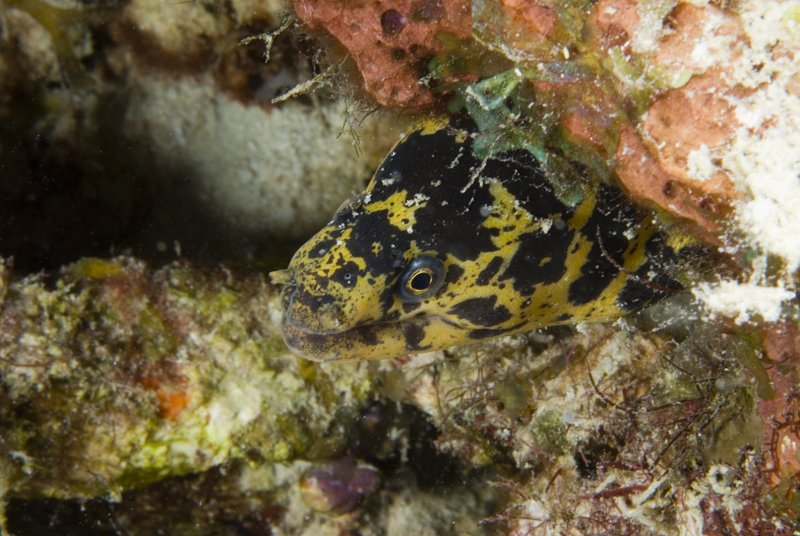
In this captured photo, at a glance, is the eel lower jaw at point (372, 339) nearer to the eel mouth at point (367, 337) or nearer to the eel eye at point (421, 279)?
the eel mouth at point (367, 337)

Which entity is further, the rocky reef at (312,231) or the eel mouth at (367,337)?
the eel mouth at (367,337)

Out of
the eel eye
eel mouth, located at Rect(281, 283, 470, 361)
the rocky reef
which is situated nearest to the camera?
the rocky reef

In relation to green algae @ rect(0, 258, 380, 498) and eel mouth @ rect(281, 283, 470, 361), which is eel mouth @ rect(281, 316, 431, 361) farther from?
green algae @ rect(0, 258, 380, 498)

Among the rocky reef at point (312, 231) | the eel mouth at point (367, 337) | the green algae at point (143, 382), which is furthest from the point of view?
the green algae at point (143, 382)

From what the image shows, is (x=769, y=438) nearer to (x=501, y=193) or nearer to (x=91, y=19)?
(x=501, y=193)

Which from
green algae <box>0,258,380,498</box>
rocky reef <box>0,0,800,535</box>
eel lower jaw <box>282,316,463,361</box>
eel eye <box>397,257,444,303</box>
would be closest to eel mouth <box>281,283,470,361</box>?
eel lower jaw <box>282,316,463,361</box>

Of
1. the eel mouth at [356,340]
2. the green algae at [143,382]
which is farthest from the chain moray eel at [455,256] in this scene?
the green algae at [143,382]
